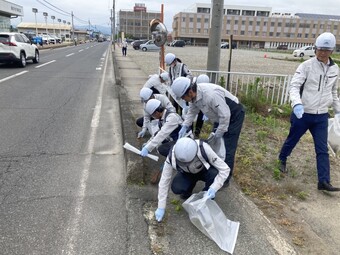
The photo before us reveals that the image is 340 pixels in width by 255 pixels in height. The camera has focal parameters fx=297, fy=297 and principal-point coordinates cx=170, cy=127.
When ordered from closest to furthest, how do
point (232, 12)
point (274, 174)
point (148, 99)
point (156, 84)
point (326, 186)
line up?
point (326, 186) → point (274, 174) → point (148, 99) → point (156, 84) → point (232, 12)

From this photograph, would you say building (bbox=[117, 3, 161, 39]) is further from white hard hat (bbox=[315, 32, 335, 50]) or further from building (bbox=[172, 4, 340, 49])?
white hard hat (bbox=[315, 32, 335, 50])

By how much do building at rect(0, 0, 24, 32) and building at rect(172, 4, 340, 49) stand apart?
177 feet

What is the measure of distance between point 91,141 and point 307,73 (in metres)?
3.44

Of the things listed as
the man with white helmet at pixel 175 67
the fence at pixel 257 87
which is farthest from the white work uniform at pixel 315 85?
the fence at pixel 257 87

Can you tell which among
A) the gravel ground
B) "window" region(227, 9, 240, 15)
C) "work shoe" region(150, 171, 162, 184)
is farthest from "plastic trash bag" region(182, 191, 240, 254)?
"window" region(227, 9, 240, 15)

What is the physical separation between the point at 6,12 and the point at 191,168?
4722 cm

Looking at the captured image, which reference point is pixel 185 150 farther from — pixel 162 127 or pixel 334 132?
pixel 334 132

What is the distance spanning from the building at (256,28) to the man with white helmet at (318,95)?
8963cm

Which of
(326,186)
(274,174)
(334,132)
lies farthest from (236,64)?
(326,186)

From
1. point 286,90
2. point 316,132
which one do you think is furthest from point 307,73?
point 286,90

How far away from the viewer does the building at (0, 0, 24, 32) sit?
3975cm

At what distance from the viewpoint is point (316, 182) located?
3850 millimetres

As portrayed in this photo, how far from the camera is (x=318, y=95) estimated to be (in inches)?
136

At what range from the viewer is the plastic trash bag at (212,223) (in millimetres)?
2551
